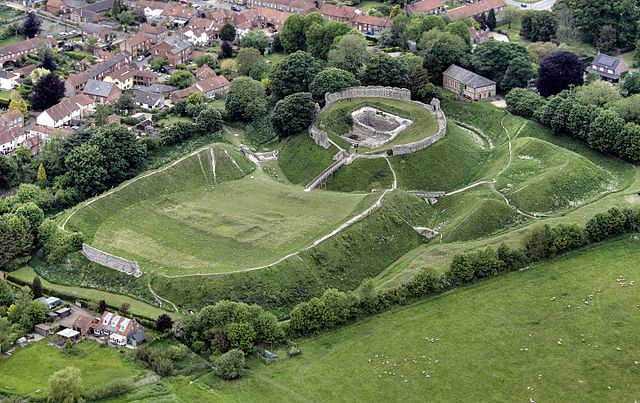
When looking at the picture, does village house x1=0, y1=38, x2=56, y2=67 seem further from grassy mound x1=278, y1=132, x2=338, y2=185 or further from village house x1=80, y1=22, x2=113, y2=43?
grassy mound x1=278, y1=132, x2=338, y2=185

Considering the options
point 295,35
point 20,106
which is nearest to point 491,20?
point 295,35

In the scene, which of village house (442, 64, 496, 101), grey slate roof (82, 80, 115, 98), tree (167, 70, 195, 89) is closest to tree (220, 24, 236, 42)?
tree (167, 70, 195, 89)

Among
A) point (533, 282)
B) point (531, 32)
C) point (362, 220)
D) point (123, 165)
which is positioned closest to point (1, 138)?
point (123, 165)

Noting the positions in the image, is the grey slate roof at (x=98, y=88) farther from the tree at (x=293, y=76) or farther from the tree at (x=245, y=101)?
the tree at (x=293, y=76)

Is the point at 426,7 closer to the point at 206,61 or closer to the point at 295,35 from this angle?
the point at 295,35

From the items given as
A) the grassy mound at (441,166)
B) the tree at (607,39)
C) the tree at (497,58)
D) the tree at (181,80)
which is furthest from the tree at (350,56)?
the tree at (607,39)

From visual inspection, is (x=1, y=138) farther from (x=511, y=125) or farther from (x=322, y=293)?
(x=511, y=125)
